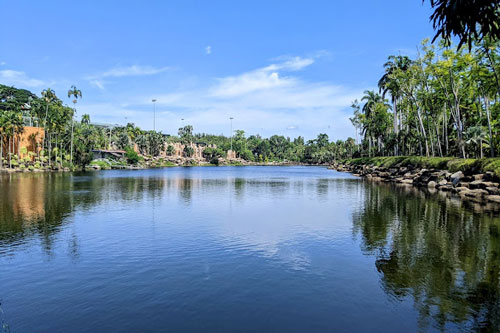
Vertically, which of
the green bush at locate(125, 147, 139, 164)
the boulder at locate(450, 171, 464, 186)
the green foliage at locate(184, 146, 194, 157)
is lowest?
the boulder at locate(450, 171, 464, 186)

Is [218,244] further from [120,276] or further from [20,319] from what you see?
[20,319]

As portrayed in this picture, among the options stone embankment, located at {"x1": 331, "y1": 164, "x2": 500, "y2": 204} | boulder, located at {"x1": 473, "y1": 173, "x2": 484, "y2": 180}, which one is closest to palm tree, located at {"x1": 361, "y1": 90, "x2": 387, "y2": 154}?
stone embankment, located at {"x1": 331, "y1": 164, "x2": 500, "y2": 204}

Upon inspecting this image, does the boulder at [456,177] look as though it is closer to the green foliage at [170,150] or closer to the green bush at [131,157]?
the green bush at [131,157]

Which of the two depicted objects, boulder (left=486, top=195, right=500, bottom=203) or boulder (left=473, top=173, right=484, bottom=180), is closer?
boulder (left=486, top=195, right=500, bottom=203)

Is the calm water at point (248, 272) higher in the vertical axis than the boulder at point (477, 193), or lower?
lower

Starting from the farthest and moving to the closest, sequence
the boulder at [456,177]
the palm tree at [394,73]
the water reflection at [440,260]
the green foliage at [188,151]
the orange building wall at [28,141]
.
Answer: the green foliage at [188,151] < the orange building wall at [28,141] < the palm tree at [394,73] < the boulder at [456,177] < the water reflection at [440,260]

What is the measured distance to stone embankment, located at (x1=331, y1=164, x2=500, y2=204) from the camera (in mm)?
33812

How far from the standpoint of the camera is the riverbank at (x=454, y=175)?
34.1 meters

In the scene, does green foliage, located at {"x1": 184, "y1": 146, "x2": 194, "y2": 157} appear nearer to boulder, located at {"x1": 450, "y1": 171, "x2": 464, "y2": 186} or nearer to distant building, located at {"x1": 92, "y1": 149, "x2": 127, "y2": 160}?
distant building, located at {"x1": 92, "y1": 149, "x2": 127, "y2": 160}

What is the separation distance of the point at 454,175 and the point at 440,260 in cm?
3220

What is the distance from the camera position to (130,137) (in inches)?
6378

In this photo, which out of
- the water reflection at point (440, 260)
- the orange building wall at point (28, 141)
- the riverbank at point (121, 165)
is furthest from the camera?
the orange building wall at point (28, 141)

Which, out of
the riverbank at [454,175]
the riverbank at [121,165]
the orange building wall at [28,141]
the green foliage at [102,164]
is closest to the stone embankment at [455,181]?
the riverbank at [454,175]

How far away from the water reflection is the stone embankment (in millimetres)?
10022
